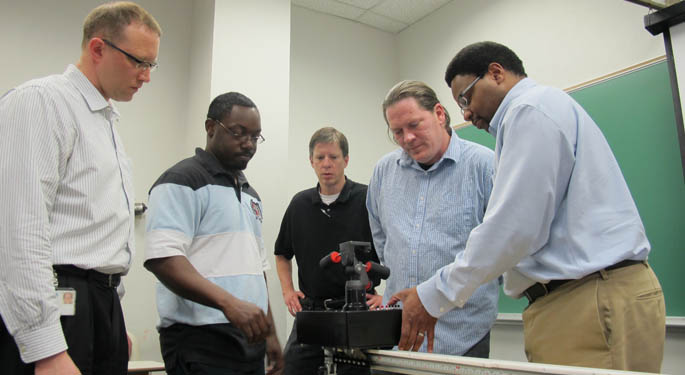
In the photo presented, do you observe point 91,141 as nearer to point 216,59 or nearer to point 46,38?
point 216,59

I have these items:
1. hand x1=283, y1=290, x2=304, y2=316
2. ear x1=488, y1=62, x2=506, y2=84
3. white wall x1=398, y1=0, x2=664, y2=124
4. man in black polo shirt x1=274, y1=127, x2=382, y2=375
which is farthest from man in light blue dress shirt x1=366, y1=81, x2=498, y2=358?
white wall x1=398, y1=0, x2=664, y2=124

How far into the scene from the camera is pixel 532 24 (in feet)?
11.3

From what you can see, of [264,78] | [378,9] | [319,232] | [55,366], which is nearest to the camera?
[55,366]

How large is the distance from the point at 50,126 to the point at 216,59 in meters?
2.22

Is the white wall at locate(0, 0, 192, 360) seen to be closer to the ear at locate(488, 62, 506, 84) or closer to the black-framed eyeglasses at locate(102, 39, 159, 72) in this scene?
the black-framed eyeglasses at locate(102, 39, 159, 72)

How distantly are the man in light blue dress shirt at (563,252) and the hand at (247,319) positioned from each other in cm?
41

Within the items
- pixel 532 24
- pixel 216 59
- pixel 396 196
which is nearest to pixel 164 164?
pixel 216 59

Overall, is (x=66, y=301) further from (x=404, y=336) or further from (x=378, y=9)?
(x=378, y=9)

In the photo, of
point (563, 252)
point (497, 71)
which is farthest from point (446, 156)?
point (563, 252)

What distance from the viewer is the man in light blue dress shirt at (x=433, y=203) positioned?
158cm

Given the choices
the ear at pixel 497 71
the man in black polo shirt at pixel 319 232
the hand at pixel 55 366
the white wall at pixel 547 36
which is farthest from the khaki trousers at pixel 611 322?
the white wall at pixel 547 36

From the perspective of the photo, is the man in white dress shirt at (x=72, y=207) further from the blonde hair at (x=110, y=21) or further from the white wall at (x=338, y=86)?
the white wall at (x=338, y=86)

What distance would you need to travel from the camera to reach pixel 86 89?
1.28m

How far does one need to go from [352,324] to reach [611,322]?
58cm
